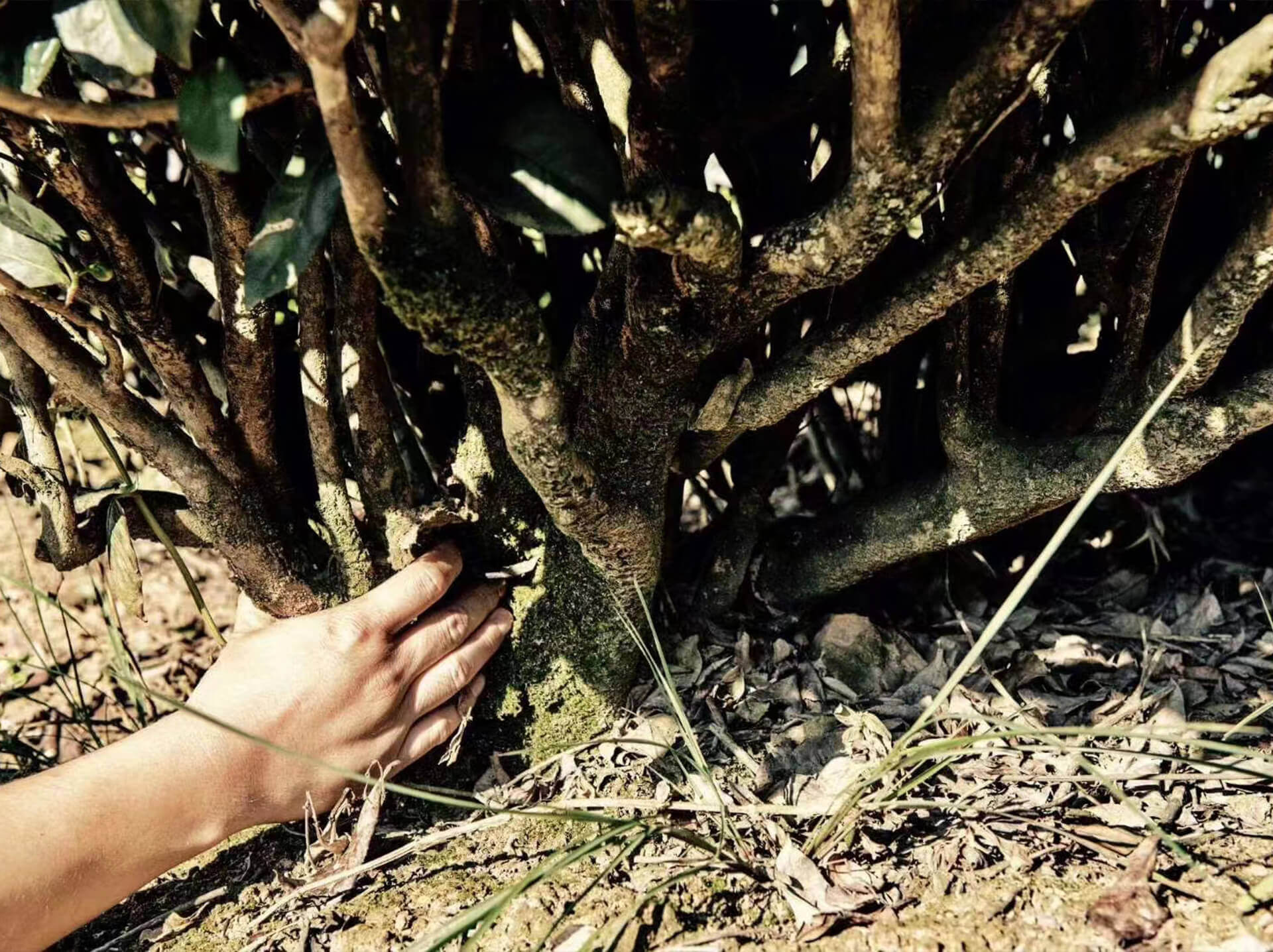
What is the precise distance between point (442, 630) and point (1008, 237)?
96 centimetres

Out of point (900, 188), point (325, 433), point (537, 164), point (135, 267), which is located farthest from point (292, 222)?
point (900, 188)

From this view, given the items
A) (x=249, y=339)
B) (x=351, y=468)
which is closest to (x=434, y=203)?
(x=249, y=339)

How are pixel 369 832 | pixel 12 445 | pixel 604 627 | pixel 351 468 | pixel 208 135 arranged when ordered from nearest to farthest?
pixel 208 135 < pixel 369 832 < pixel 604 627 < pixel 351 468 < pixel 12 445

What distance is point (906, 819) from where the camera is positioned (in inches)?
49.1

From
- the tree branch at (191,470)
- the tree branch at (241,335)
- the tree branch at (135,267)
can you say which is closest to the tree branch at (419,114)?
the tree branch at (241,335)

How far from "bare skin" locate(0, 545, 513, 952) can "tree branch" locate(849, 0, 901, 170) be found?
864mm

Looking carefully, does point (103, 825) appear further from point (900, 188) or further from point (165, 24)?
point (900, 188)

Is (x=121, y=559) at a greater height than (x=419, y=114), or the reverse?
(x=419, y=114)

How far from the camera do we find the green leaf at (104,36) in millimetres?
822

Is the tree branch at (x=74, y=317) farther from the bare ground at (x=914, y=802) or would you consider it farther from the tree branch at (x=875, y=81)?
the tree branch at (x=875, y=81)

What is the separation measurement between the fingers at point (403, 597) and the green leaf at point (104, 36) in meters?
0.77

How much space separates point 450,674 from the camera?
1436 millimetres

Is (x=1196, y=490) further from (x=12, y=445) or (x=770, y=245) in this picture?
(x=12, y=445)

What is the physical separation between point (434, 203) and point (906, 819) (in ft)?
3.21
